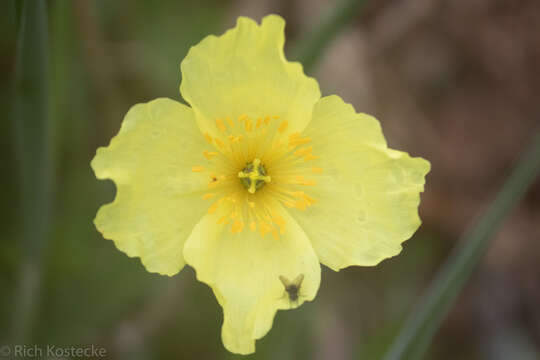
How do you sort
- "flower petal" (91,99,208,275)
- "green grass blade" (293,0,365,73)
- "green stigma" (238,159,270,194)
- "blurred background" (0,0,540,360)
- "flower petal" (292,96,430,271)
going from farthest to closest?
"blurred background" (0,0,540,360) < "green grass blade" (293,0,365,73) < "green stigma" (238,159,270,194) < "flower petal" (292,96,430,271) < "flower petal" (91,99,208,275)

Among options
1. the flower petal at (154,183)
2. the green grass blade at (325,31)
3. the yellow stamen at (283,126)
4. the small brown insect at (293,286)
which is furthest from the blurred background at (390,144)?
the yellow stamen at (283,126)

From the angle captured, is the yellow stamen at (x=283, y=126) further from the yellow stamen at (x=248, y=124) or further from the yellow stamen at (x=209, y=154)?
the yellow stamen at (x=209, y=154)

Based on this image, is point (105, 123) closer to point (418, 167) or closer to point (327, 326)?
point (327, 326)

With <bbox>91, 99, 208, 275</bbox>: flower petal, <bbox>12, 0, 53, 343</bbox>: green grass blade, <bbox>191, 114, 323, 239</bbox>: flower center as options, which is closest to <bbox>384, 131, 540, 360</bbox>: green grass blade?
<bbox>191, 114, 323, 239</bbox>: flower center

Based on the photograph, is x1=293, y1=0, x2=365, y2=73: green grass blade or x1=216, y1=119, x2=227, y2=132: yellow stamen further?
x1=293, y1=0, x2=365, y2=73: green grass blade

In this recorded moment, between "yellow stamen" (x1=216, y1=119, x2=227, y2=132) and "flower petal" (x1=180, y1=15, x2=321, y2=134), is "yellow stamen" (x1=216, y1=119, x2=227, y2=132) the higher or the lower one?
the lower one

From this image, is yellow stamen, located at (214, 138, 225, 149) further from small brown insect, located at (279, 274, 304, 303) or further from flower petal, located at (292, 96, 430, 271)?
small brown insect, located at (279, 274, 304, 303)

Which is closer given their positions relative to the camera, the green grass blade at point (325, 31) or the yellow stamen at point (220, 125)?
the yellow stamen at point (220, 125)

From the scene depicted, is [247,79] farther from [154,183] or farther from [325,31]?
[325,31]
